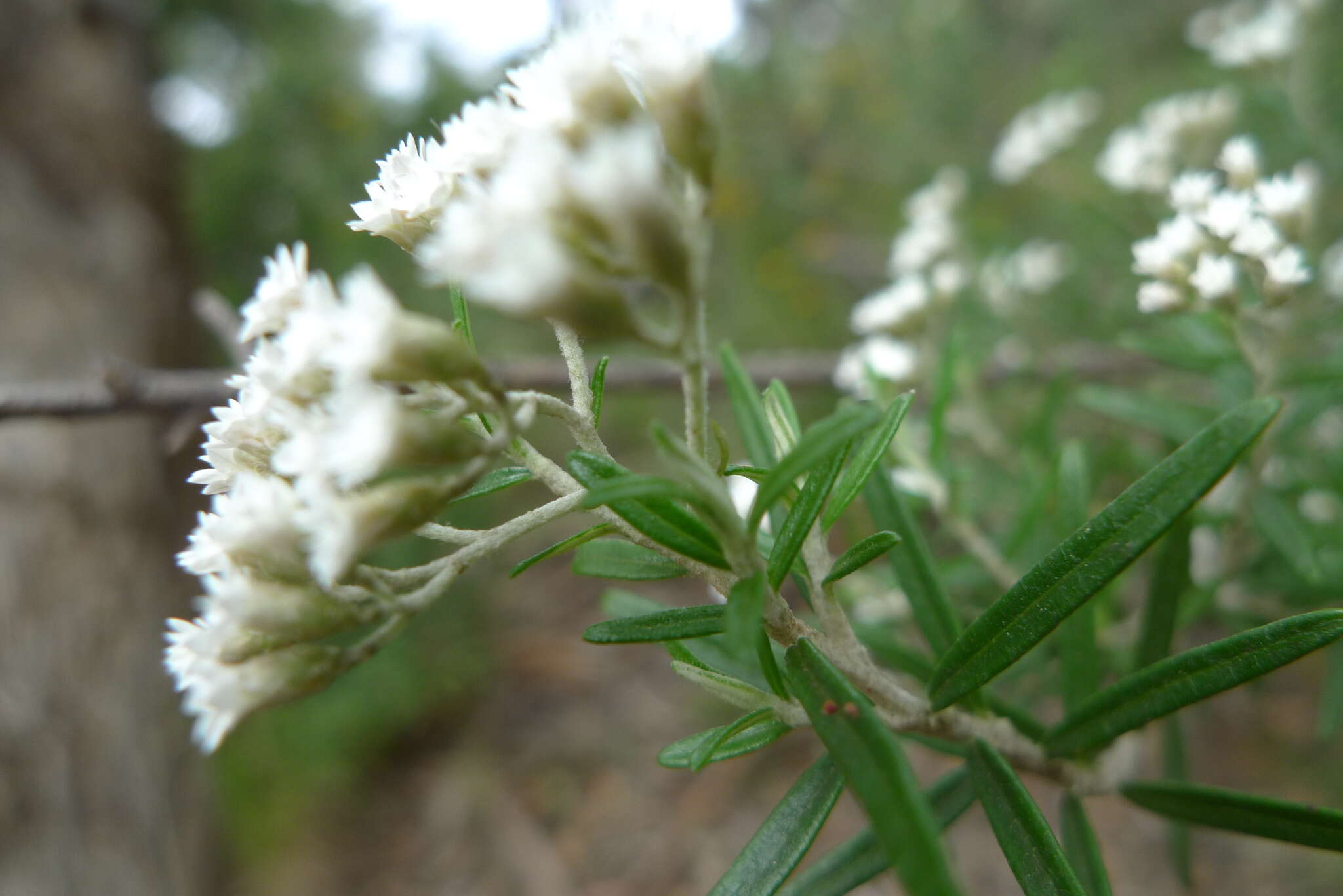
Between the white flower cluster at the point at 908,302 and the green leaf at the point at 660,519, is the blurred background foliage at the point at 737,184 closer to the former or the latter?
the white flower cluster at the point at 908,302

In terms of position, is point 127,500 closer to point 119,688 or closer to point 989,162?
point 119,688

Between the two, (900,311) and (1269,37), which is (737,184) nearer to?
(1269,37)

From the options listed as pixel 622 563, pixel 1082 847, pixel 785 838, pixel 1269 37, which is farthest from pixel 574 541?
pixel 1269 37

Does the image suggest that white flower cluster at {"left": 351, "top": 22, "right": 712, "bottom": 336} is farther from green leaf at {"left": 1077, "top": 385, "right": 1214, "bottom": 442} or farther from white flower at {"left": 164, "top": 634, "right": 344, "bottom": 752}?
green leaf at {"left": 1077, "top": 385, "right": 1214, "bottom": 442}

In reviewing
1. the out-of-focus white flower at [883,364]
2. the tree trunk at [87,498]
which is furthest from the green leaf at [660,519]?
the tree trunk at [87,498]

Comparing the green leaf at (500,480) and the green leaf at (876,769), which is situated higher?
the green leaf at (500,480)

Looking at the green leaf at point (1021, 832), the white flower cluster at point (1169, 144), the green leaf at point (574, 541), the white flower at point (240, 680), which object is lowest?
the green leaf at point (1021, 832)
